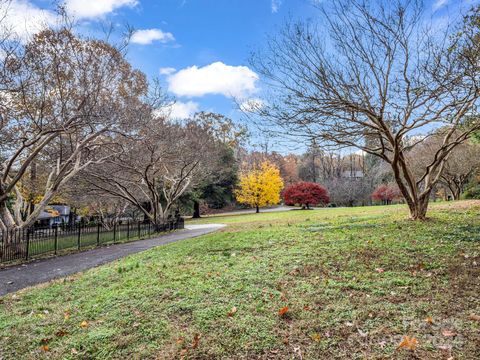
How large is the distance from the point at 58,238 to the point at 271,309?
10.9 metres

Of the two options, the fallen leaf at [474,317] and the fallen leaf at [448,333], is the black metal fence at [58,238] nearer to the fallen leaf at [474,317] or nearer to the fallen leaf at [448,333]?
the fallen leaf at [448,333]

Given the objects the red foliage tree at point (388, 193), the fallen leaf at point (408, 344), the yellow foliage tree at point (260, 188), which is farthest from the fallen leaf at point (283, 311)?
the red foliage tree at point (388, 193)

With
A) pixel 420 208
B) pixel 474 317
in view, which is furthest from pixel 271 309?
pixel 420 208

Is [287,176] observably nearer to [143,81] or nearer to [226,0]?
A: [143,81]

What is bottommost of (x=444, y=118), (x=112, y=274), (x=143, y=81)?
(x=112, y=274)

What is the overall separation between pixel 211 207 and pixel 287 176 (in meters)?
19.6

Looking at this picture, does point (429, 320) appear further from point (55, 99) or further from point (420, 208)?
point (55, 99)

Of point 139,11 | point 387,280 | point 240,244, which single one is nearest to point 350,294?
point 387,280

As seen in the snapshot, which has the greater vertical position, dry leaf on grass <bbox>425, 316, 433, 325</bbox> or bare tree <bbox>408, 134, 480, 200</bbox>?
bare tree <bbox>408, 134, 480, 200</bbox>

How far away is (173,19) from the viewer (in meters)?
10.7

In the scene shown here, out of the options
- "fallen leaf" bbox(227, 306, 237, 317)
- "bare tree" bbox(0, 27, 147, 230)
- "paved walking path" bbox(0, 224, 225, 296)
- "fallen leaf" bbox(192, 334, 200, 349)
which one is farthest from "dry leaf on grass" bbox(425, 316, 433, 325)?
"bare tree" bbox(0, 27, 147, 230)

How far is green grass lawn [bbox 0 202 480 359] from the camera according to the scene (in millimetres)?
A: 3100

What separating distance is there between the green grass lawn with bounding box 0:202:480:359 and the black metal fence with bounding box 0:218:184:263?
5146 millimetres

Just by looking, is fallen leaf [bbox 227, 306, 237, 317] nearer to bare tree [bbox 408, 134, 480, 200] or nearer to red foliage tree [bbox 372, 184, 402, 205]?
bare tree [bbox 408, 134, 480, 200]
